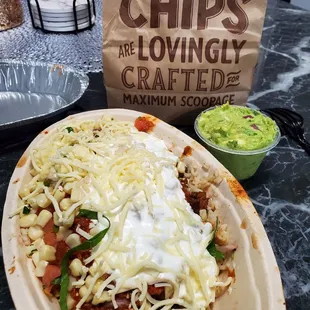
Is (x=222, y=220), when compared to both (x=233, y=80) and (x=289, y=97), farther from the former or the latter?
(x=289, y=97)

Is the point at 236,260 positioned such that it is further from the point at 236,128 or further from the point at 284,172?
the point at 284,172

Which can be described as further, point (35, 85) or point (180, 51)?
point (35, 85)

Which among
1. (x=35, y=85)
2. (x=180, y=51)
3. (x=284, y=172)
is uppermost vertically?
(x=180, y=51)

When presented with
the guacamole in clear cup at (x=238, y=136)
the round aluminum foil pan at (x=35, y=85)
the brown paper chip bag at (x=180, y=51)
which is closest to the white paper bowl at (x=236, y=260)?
the guacamole in clear cup at (x=238, y=136)

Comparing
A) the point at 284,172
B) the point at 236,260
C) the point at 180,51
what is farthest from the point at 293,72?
the point at 236,260

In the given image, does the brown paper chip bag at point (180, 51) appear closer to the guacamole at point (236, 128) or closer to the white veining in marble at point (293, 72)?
the guacamole at point (236, 128)
